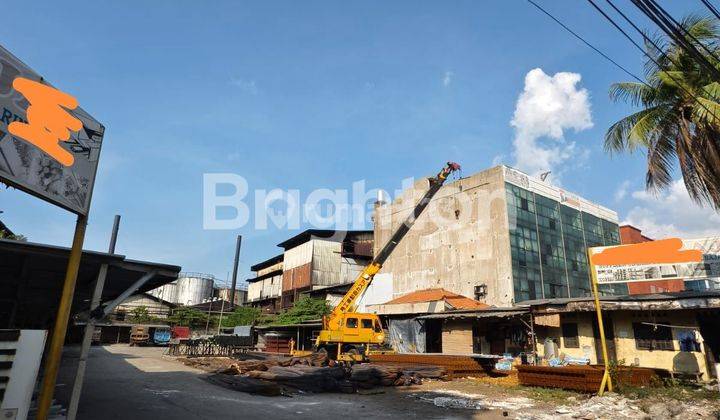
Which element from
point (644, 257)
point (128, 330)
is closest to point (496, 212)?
point (644, 257)

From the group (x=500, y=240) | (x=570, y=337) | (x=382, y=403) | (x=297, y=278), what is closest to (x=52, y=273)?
(x=382, y=403)

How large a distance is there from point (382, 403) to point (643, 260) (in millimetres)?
9677

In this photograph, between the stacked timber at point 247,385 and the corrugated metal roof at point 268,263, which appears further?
the corrugated metal roof at point 268,263

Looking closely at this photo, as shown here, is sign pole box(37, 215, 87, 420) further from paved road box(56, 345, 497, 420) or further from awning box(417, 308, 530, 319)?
awning box(417, 308, 530, 319)

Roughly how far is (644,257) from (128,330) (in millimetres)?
57126

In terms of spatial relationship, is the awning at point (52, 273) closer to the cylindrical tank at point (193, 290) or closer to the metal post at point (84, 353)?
the metal post at point (84, 353)

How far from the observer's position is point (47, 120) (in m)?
5.68

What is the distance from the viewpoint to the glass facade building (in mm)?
38406

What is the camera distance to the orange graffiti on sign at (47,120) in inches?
207

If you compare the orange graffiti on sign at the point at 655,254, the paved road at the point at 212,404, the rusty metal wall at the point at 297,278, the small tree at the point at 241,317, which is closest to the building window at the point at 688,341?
the orange graffiti on sign at the point at 655,254

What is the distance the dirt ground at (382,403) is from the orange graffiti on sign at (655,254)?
4.00 meters

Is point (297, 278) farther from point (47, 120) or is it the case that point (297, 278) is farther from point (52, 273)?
point (47, 120)

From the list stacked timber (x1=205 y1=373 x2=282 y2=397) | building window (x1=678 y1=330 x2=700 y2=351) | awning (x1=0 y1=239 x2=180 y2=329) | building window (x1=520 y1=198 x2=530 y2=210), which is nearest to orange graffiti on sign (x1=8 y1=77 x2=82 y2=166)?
awning (x1=0 y1=239 x2=180 y2=329)

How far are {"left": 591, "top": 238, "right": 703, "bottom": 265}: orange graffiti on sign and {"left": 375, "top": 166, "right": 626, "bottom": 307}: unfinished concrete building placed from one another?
72.6 feet
